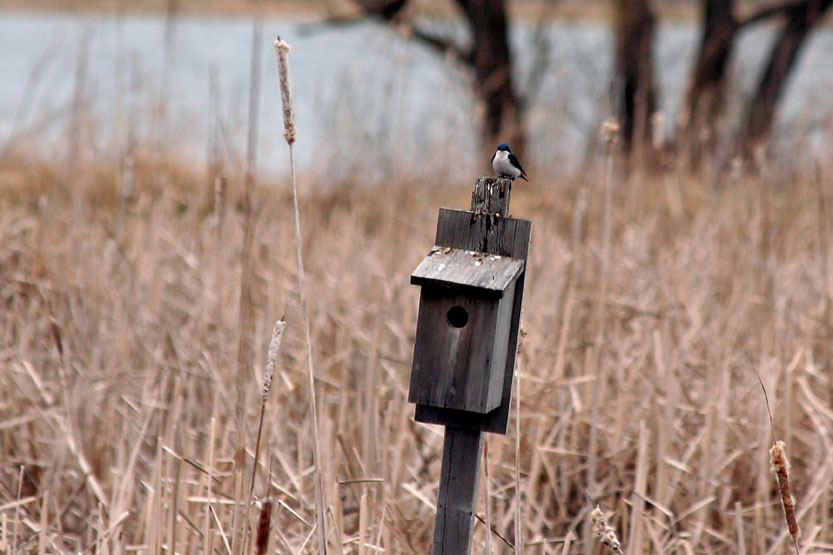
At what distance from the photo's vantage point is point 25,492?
6.16 ft

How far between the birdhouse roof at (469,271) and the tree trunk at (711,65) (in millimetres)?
4184

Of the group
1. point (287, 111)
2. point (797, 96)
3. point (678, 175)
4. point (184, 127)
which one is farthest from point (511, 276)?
point (797, 96)

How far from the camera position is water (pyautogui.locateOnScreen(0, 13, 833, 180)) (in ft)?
10.9

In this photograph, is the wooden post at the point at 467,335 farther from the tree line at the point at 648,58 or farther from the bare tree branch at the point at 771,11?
the bare tree branch at the point at 771,11

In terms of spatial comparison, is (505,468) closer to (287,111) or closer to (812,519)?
(812,519)

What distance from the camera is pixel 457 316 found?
1.09 meters

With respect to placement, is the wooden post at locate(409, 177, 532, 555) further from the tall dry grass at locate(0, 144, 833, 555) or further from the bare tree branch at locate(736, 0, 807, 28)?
the bare tree branch at locate(736, 0, 807, 28)

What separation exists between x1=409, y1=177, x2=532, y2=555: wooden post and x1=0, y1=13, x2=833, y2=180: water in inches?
64.0

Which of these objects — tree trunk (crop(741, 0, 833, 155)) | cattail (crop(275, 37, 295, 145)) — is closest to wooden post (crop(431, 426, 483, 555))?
cattail (crop(275, 37, 295, 145))

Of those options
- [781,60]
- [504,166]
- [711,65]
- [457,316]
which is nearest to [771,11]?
[781,60]

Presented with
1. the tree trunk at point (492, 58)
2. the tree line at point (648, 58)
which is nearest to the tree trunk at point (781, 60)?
the tree line at point (648, 58)

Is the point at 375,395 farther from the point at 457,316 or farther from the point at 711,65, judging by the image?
the point at 711,65

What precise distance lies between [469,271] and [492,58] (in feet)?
15.9

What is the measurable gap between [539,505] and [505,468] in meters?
0.14
